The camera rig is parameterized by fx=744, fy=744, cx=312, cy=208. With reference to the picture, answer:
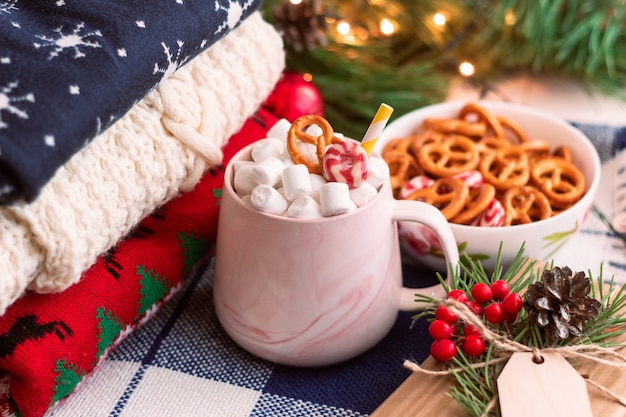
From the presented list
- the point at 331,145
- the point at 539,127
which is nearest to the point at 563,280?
the point at 331,145

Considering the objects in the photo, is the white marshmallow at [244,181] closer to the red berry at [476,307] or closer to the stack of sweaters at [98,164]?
the stack of sweaters at [98,164]

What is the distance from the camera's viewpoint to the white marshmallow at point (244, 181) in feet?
2.21

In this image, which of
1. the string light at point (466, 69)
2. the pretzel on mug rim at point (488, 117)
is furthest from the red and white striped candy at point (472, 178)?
the string light at point (466, 69)

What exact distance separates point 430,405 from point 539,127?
0.49 m

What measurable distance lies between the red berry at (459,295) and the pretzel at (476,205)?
0.52ft

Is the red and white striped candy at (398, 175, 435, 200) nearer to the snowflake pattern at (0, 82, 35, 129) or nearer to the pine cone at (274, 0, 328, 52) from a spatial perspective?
the pine cone at (274, 0, 328, 52)

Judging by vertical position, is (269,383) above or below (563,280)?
below

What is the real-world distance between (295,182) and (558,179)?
0.40 metres

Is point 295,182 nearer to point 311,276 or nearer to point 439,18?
point 311,276

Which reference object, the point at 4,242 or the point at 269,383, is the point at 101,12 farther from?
the point at 269,383

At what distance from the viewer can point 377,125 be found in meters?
0.71

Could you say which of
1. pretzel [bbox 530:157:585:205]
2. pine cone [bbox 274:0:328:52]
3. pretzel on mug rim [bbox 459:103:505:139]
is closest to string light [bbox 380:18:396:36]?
pine cone [bbox 274:0:328:52]

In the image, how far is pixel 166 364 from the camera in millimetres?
739

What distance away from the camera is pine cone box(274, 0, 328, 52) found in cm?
103
